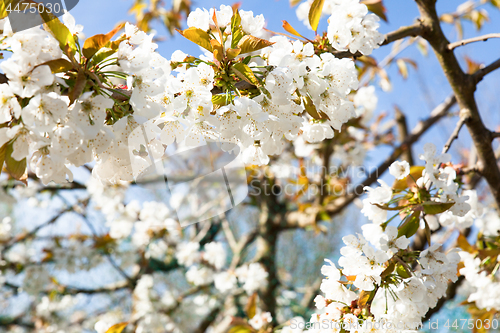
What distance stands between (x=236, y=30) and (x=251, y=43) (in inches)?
3.0

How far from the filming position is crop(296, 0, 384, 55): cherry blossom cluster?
788mm

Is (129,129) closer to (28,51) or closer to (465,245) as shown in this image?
(28,51)

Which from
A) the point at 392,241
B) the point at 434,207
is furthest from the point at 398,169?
the point at 392,241

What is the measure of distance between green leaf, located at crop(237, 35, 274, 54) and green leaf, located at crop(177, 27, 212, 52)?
2.7 inches

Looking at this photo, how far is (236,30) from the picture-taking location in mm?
688

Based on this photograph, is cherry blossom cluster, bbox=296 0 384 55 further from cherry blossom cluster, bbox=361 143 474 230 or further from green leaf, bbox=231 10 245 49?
cherry blossom cluster, bbox=361 143 474 230

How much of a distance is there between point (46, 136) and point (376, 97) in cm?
343

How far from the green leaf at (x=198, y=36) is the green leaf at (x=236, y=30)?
0.18 feet

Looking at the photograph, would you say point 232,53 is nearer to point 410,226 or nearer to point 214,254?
point 410,226

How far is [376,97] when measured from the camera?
3.46m

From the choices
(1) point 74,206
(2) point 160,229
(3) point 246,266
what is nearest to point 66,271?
(1) point 74,206

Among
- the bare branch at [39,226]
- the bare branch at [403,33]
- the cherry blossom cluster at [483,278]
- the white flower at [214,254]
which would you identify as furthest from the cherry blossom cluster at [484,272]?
the bare branch at [39,226]

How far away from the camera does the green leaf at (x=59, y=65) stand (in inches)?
20.7

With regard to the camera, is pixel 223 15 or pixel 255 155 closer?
pixel 223 15
